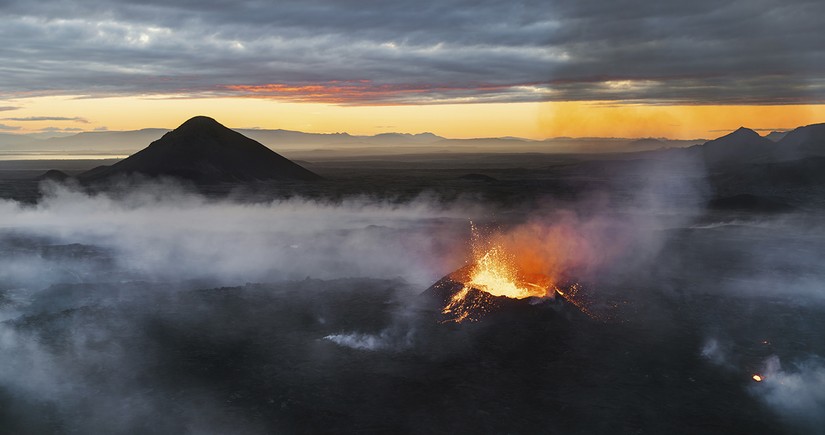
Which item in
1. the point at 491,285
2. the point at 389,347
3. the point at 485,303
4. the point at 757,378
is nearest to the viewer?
the point at 757,378

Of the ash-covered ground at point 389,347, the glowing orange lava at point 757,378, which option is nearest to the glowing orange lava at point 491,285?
the ash-covered ground at point 389,347

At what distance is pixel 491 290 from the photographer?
Result: 2372 inches

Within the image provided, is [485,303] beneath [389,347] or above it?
above

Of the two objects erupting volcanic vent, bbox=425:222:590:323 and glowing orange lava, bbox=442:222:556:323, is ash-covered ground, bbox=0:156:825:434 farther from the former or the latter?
glowing orange lava, bbox=442:222:556:323

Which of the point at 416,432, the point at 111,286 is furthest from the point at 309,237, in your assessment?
the point at 416,432

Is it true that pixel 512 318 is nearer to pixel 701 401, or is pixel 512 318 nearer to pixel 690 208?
pixel 701 401

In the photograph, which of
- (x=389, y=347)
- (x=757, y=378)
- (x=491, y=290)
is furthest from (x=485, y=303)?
(x=757, y=378)

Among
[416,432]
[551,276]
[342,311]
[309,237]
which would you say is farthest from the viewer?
[309,237]

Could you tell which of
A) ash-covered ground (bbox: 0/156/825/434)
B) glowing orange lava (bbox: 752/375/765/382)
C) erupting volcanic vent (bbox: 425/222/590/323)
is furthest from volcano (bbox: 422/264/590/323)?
glowing orange lava (bbox: 752/375/765/382)

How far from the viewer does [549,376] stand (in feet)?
136

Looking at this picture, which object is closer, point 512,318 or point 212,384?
point 212,384

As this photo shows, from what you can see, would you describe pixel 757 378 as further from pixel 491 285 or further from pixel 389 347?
pixel 491 285

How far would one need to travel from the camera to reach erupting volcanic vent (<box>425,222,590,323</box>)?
53.9 m

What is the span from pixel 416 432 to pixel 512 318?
19961 millimetres
